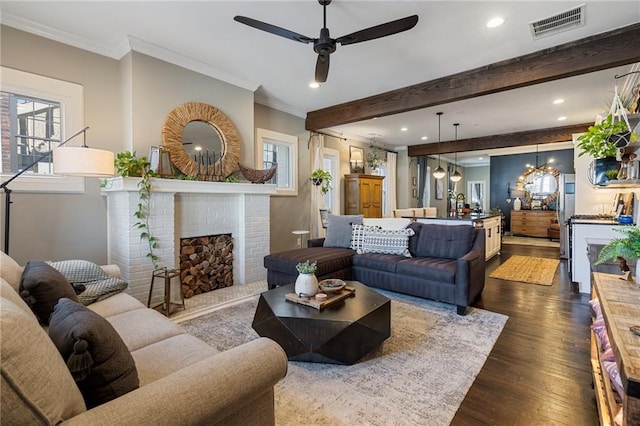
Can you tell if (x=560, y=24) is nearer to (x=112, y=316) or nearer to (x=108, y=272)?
(x=112, y=316)

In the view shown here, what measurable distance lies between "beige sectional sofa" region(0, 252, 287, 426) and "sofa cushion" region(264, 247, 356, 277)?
83.1 inches

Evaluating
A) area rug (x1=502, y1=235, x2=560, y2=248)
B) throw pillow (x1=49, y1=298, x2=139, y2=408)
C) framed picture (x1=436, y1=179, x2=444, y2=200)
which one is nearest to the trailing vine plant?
throw pillow (x1=49, y1=298, x2=139, y2=408)

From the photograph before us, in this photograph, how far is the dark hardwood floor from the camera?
1727mm

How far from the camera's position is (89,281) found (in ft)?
7.44

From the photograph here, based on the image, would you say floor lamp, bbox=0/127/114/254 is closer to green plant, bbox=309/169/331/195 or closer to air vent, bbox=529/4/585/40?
green plant, bbox=309/169/331/195

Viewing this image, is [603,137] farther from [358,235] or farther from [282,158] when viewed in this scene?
[282,158]

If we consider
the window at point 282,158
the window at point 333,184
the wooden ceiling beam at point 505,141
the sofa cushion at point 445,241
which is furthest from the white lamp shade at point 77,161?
the wooden ceiling beam at point 505,141

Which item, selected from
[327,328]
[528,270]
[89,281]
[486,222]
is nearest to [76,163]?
[89,281]

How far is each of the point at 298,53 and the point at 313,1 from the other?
0.94 meters

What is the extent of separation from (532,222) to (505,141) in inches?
144

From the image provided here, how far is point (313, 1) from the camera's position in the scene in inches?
100

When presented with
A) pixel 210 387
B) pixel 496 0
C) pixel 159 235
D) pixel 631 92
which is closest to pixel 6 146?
pixel 159 235

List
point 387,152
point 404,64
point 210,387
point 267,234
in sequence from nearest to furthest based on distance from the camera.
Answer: point 210,387
point 404,64
point 267,234
point 387,152

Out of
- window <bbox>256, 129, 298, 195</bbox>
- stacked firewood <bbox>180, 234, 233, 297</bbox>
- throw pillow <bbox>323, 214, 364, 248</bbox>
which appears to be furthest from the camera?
window <bbox>256, 129, 298, 195</bbox>
